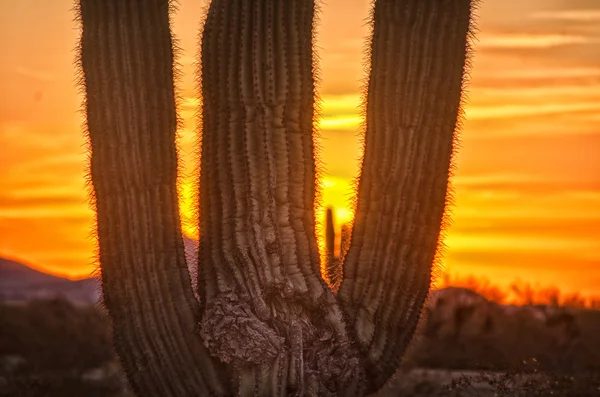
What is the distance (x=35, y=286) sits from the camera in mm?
28547

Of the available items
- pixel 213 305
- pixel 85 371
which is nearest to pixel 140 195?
pixel 213 305

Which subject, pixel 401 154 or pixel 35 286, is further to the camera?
pixel 35 286

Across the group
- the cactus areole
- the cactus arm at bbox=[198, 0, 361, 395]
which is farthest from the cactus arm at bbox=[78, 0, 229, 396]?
the cactus arm at bbox=[198, 0, 361, 395]

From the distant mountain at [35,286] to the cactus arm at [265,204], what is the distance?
40.1 feet

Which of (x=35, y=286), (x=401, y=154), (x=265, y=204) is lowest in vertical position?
(x=35, y=286)

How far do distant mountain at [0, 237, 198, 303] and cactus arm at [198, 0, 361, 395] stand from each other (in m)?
12.2

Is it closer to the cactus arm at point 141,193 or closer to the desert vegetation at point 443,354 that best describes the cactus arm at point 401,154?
the cactus arm at point 141,193

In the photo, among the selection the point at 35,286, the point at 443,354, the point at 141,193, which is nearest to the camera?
the point at 141,193

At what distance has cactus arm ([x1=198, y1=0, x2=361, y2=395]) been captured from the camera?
10023 mm

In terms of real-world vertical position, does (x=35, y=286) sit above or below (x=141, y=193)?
below

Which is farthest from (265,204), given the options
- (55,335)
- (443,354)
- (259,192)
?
(55,335)

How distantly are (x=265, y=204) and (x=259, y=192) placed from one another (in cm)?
11

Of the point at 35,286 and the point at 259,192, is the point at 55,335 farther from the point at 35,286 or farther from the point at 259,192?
the point at 259,192

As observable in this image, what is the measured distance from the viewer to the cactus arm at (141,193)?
33.9 feet
